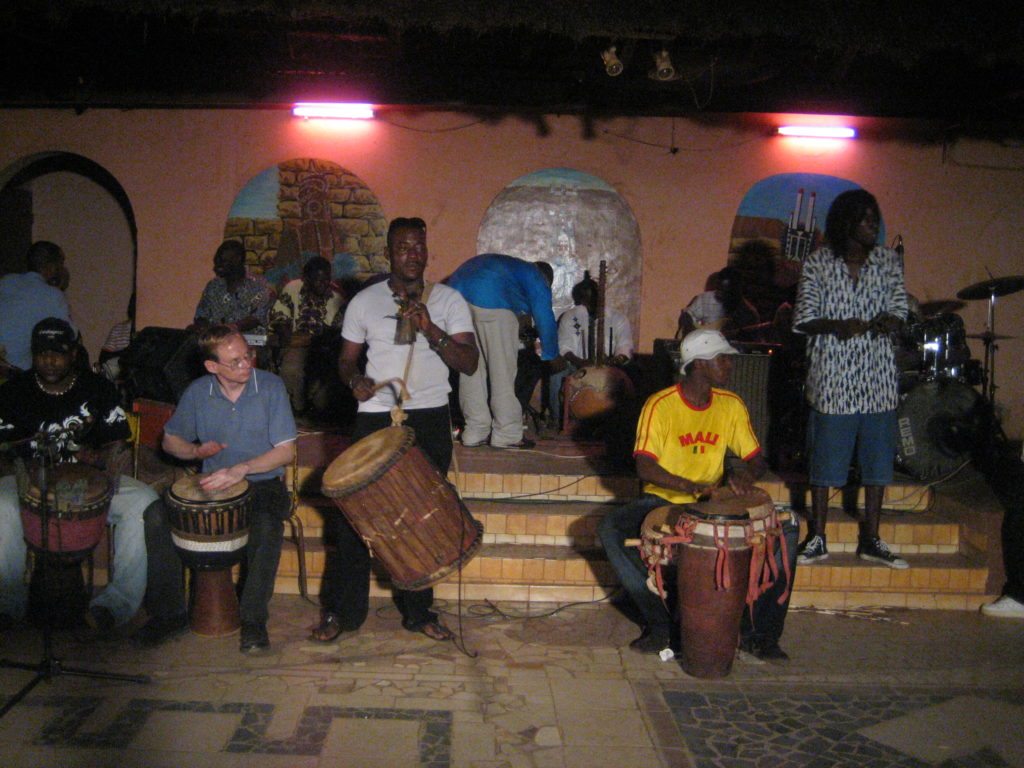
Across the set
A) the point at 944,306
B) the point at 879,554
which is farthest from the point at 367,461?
the point at 944,306

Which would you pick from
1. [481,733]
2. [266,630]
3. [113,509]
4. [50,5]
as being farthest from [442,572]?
[50,5]

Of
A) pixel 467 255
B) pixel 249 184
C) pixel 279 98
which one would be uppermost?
pixel 279 98

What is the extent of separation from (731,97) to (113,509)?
6.89m

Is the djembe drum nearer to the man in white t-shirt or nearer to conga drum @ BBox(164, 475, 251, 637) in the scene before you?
the man in white t-shirt

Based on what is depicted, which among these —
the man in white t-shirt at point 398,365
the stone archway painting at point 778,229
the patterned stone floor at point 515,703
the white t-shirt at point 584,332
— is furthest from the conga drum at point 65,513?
the stone archway painting at point 778,229

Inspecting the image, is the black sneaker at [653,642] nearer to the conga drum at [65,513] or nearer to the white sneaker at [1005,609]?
the white sneaker at [1005,609]

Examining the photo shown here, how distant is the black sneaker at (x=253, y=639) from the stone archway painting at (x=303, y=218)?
5.18 meters

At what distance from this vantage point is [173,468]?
700 centimetres

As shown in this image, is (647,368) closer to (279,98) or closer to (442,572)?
(279,98)

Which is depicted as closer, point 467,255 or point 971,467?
point 971,467

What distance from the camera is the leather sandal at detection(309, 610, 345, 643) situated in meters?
5.50

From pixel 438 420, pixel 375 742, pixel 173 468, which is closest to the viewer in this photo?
pixel 375 742

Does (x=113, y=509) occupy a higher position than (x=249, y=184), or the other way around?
(x=249, y=184)

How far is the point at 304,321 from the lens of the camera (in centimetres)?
977
